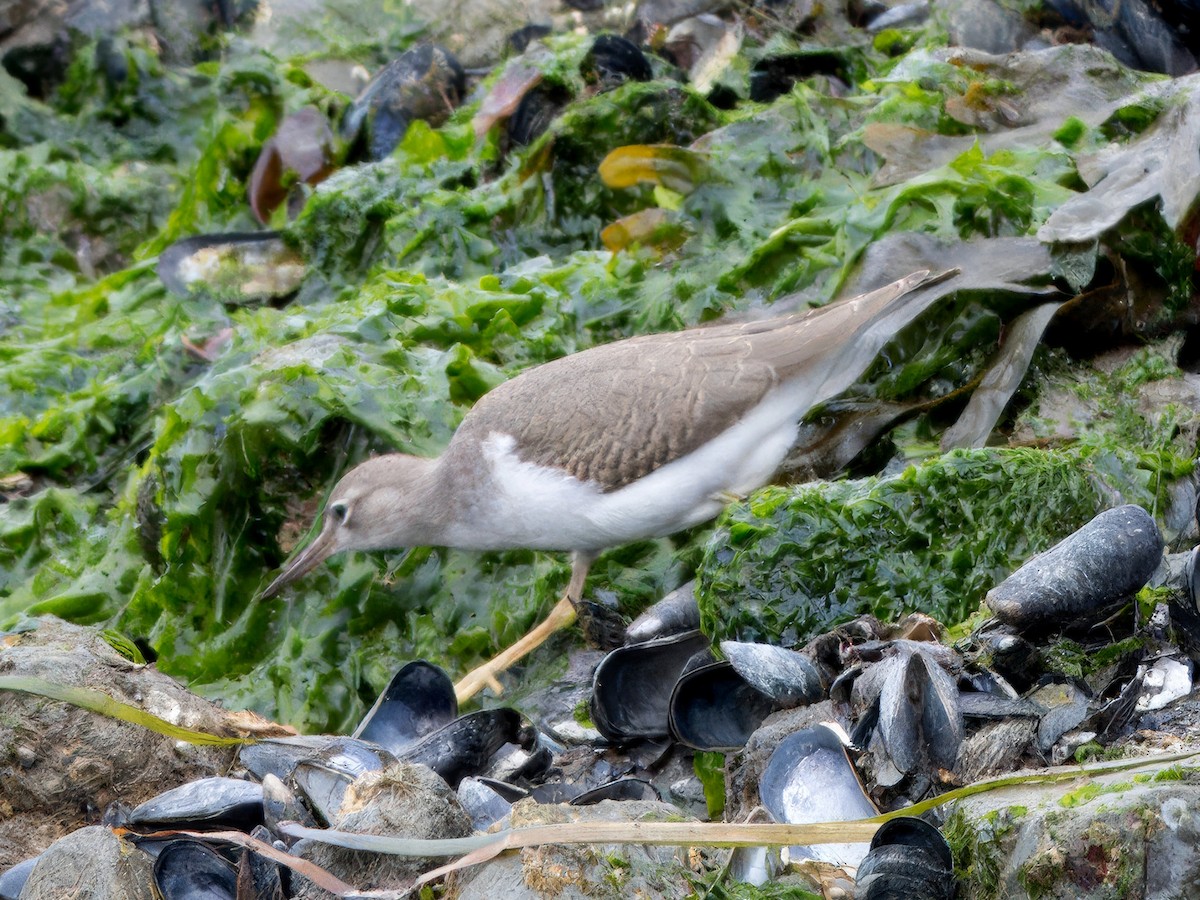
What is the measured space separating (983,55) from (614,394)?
2.46m

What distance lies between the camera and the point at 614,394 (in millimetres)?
4137

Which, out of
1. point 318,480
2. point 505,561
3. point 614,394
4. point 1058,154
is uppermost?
point 1058,154

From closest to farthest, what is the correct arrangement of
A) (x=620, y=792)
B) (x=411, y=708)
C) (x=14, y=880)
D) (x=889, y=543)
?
(x=14, y=880)
(x=620, y=792)
(x=889, y=543)
(x=411, y=708)

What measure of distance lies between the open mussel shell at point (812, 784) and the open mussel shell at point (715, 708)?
34cm

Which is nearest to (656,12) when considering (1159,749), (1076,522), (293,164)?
(293,164)

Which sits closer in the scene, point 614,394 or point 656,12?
point 614,394

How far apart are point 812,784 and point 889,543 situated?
0.95 metres

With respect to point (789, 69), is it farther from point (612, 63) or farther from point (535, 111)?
point (535, 111)

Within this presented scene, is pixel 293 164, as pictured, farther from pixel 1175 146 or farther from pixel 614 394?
pixel 1175 146

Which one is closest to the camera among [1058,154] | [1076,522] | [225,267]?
[1076,522]

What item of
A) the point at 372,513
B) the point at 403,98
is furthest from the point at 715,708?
the point at 403,98

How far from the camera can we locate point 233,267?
6.25 m

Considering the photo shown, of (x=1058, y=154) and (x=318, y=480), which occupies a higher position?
(x=1058, y=154)

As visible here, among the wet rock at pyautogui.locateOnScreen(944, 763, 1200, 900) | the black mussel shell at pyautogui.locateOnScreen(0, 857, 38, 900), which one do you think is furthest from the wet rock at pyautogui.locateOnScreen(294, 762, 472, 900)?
the wet rock at pyautogui.locateOnScreen(944, 763, 1200, 900)
